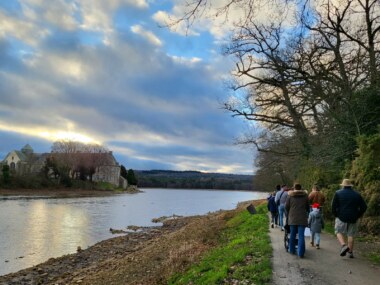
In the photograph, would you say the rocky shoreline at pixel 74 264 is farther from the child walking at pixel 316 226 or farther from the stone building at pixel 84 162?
the stone building at pixel 84 162

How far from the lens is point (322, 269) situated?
9.24m

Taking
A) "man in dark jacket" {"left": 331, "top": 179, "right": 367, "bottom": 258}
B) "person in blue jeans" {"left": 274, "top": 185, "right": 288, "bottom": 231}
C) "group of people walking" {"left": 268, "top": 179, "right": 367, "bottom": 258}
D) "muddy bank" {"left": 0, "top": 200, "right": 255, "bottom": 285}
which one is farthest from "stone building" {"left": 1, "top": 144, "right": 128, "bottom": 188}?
"man in dark jacket" {"left": 331, "top": 179, "right": 367, "bottom": 258}

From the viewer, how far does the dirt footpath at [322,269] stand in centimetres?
828

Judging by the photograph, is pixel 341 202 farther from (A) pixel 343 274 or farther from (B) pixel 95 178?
(B) pixel 95 178

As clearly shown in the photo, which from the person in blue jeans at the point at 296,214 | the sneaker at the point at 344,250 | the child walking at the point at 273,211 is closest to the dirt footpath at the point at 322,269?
the sneaker at the point at 344,250

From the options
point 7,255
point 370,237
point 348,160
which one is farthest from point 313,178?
point 7,255

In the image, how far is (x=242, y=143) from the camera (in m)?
35.7

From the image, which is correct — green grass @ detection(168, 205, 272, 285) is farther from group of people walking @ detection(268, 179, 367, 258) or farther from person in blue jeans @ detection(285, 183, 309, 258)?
group of people walking @ detection(268, 179, 367, 258)

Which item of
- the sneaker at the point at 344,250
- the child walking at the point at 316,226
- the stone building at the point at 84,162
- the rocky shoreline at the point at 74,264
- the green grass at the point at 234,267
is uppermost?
the stone building at the point at 84,162

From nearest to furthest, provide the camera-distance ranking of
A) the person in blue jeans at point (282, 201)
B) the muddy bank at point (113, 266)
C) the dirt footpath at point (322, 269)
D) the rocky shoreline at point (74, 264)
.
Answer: the dirt footpath at point (322, 269), the muddy bank at point (113, 266), the rocky shoreline at point (74, 264), the person in blue jeans at point (282, 201)

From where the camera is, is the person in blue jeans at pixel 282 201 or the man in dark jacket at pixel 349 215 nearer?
the man in dark jacket at pixel 349 215

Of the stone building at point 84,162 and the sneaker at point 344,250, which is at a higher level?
the stone building at point 84,162

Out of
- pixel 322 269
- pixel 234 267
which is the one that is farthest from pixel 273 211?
pixel 322 269

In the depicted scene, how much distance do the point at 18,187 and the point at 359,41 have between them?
234 feet
